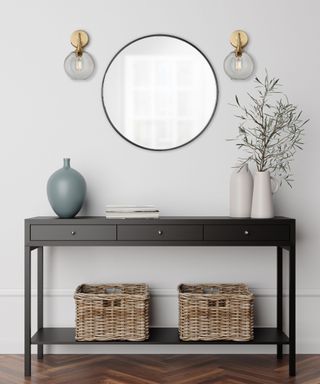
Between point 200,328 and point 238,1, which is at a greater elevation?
point 238,1

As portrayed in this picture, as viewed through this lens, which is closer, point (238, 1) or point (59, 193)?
point (59, 193)

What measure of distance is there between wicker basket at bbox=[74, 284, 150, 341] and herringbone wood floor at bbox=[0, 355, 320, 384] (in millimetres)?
183

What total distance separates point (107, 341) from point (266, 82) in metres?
1.76

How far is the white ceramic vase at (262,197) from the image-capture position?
10.8 feet

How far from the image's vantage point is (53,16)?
143 inches

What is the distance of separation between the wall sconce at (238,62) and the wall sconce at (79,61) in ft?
2.68

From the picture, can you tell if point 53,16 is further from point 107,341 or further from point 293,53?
point 107,341

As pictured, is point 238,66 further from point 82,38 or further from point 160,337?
point 160,337

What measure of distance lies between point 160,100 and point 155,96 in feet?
0.13

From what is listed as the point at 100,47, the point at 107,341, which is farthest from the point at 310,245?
the point at 100,47

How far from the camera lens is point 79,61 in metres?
3.60

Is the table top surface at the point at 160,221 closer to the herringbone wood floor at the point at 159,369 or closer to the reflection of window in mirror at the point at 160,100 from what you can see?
the reflection of window in mirror at the point at 160,100

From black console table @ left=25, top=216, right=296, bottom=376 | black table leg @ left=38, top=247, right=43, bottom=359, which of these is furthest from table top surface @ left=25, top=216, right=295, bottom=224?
black table leg @ left=38, top=247, right=43, bottom=359

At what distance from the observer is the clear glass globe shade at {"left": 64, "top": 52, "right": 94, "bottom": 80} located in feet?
11.8
